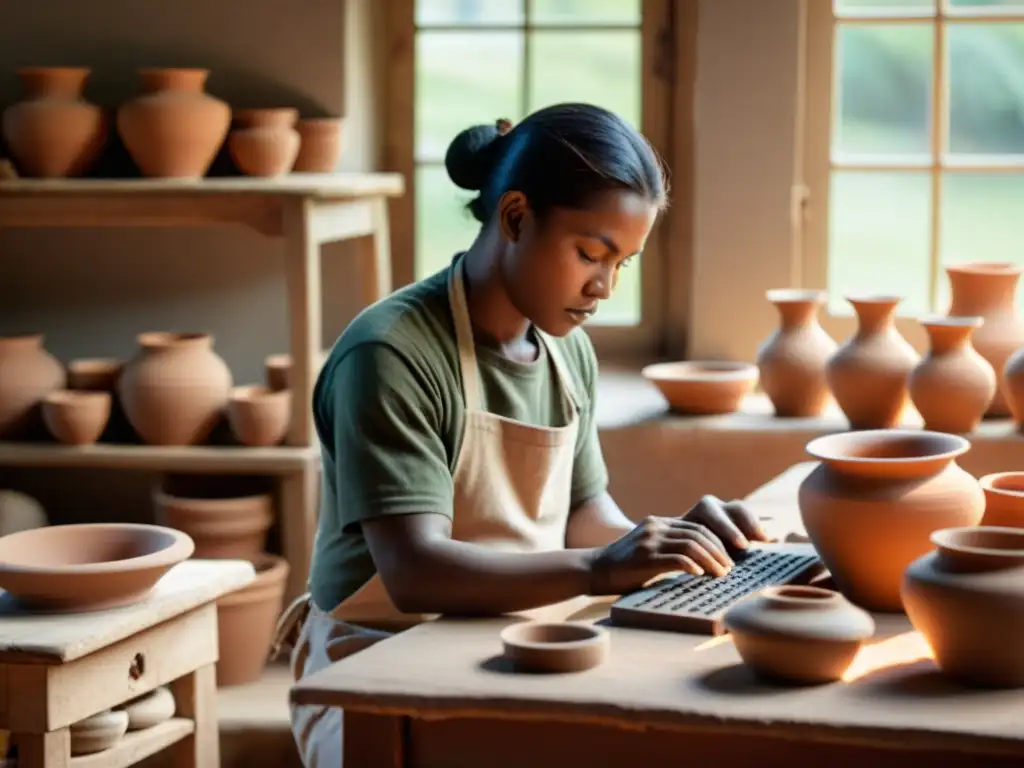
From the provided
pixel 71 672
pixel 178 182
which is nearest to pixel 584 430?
pixel 71 672

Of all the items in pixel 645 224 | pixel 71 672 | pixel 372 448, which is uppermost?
pixel 645 224

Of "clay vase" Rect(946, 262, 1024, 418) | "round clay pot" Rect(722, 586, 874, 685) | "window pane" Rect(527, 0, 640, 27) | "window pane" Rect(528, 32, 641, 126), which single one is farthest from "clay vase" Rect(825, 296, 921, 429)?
"round clay pot" Rect(722, 586, 874, 685)

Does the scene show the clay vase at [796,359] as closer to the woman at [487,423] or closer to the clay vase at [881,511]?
the woman at [487,423]

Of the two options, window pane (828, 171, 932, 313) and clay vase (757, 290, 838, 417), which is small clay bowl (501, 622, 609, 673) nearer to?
clay vase (757, 290, 838, 417)

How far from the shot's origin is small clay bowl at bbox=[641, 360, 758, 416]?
3816 mm

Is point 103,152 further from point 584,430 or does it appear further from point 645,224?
point 645,224

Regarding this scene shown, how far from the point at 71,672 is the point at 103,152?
1989 mm

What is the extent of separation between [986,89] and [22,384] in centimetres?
249

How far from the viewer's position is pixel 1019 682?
174 centimetres

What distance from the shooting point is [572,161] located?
224 centimetres

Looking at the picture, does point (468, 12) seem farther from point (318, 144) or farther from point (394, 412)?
point (394, 412)

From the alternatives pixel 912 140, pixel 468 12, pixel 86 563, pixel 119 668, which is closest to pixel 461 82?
pixel 468 12

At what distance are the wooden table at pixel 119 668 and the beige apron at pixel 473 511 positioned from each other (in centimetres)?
22

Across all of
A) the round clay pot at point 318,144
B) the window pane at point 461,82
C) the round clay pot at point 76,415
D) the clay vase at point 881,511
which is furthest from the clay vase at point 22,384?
the clay vase at point 881,511
